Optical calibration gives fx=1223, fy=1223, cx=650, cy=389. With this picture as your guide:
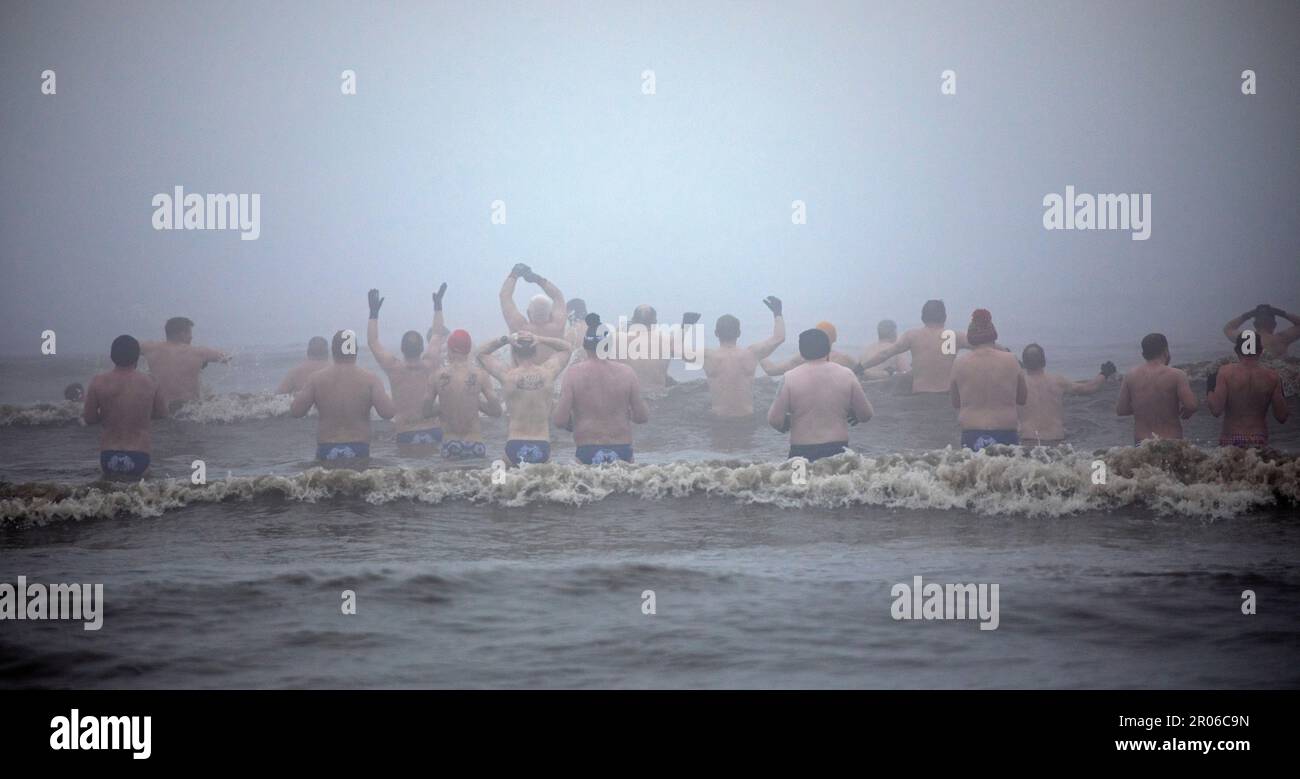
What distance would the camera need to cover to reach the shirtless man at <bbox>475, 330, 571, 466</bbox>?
8898 mm

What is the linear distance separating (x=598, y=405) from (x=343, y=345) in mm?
2020

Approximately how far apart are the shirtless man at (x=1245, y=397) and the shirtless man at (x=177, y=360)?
28.1 ft

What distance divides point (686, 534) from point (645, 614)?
1.81m

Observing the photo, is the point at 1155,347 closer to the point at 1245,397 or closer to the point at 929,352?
the point at 1245,397

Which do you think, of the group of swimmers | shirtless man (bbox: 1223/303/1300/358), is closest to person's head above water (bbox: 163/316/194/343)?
the group of swimmers

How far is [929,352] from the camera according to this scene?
11.3m

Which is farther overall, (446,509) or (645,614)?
(446,509)

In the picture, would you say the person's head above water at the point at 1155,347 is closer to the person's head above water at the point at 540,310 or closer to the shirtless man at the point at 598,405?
the shirtless man at the point at 598,405

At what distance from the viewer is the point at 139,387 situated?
345 inches

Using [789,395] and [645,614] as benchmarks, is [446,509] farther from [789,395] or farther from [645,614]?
[645,614]

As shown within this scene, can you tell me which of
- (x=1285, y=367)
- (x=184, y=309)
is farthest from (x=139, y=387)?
(x=184, y=309)

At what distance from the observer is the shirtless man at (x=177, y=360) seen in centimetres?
1168

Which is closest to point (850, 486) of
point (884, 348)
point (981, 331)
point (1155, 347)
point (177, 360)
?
point (981, 331)

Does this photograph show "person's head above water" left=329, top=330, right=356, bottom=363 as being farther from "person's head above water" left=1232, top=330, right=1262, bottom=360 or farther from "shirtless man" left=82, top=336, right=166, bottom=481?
"person's head above water" left=1232, top=330, right=1262, bottom=360
